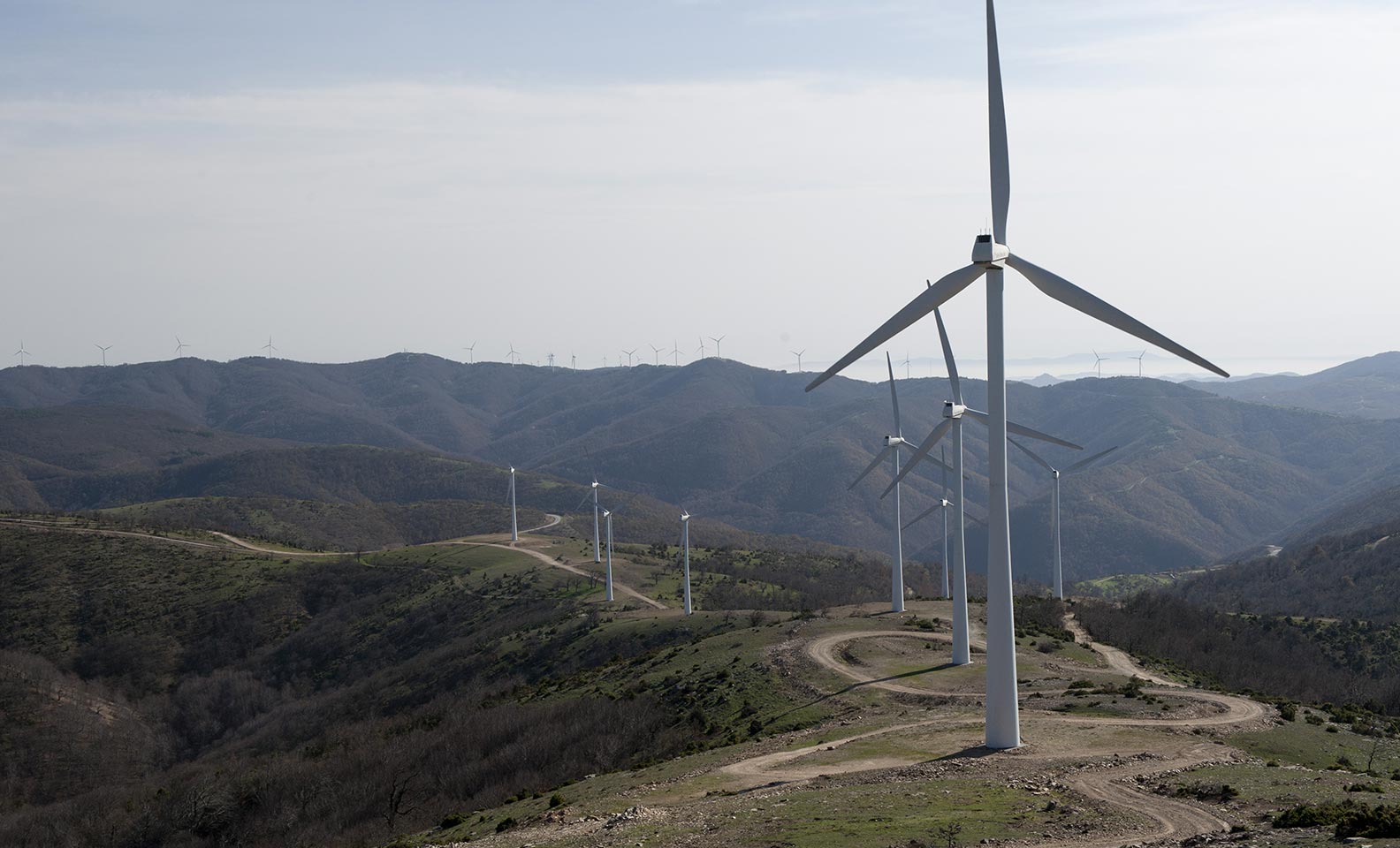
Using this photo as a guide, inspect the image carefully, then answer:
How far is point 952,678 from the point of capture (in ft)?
207

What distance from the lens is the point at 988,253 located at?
144ft

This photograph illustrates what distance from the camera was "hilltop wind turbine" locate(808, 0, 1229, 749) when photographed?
42844mm

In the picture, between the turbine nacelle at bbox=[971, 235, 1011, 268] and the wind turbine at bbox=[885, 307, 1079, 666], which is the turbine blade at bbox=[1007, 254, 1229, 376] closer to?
the turbine nacelle at bbox=[971, 235, 1011, 268]

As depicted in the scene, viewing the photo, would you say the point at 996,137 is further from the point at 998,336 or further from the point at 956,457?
the point at 956,457

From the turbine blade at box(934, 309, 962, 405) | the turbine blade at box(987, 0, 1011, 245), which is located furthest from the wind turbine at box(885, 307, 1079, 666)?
the turbine blade at box(987, 0, 1011, 245)

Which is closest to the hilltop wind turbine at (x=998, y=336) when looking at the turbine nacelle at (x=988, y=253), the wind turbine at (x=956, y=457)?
the turbine nacelle at (x=988, y=253)

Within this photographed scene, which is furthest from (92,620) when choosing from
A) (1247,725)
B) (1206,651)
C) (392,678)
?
(1247,725)

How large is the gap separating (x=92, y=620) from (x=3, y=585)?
17.5 m

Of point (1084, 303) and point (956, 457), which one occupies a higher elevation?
point (1084, 303)

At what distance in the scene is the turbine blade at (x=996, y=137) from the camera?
45.9 m

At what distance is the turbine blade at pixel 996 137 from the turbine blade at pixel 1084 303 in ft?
5.35

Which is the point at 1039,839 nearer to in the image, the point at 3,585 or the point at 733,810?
the point at 733,810

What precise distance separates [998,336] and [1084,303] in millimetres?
3595

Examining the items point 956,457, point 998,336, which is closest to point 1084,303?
point 998,336
